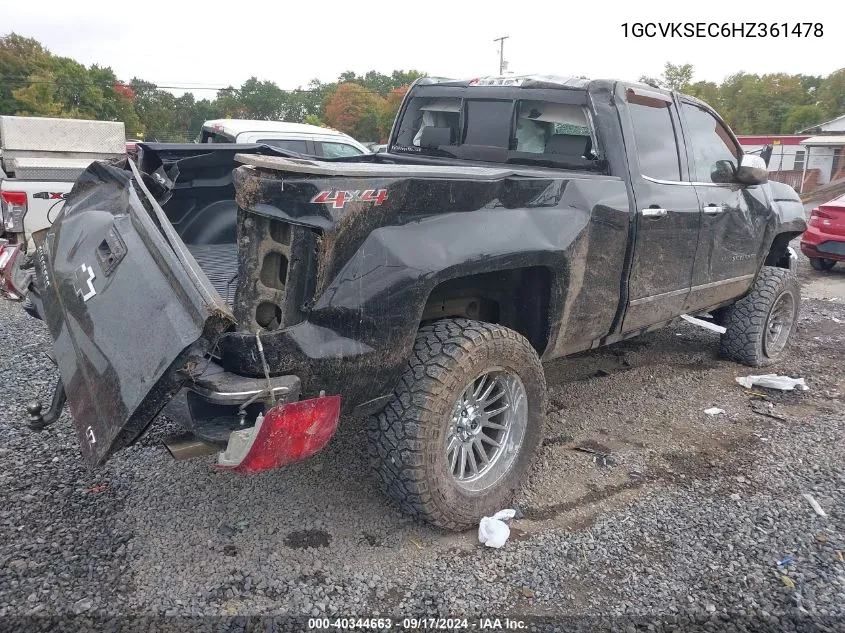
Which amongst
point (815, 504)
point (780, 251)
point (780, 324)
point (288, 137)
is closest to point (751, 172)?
point (780, 251)

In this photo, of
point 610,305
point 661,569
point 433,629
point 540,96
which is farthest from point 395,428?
point 540,96

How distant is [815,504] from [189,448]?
2.98 meters

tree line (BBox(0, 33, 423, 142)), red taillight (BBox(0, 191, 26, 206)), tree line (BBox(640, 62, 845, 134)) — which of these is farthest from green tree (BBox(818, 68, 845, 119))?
red taillight (BBox(0, 191, 26, 206))

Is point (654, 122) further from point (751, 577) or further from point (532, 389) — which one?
point (751, 577)

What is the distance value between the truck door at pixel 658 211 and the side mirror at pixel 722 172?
0.38 meters

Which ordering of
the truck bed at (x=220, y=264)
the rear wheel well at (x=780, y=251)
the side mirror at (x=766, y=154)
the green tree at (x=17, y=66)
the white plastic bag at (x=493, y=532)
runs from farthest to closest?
the green tree at (x=17, y=66)
the side mirror at (x=766, y=154)
the rear wheel well at (x=780, y=251)
the truck bed at (x=220, y=264)
the white plastic bag at (x=493, y=532)

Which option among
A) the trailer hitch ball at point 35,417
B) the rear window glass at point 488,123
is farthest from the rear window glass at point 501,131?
the trailer hitch ball at point 35,417

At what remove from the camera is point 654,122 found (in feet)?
14.0

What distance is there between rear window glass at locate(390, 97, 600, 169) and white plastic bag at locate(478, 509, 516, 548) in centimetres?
204

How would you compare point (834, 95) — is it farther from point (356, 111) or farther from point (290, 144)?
point (290, 144)

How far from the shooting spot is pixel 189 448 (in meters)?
2.54

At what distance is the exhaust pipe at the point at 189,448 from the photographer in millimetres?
2536

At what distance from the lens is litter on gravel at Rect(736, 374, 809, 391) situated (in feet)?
16.9

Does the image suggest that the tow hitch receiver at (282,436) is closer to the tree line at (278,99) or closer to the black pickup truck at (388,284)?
the black pickup truck at (388,284)
